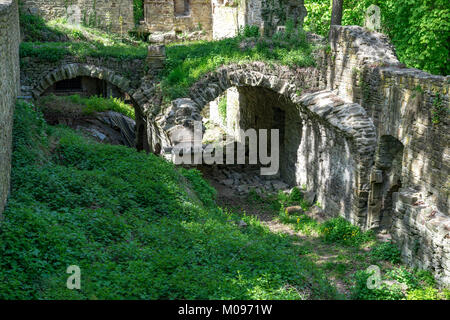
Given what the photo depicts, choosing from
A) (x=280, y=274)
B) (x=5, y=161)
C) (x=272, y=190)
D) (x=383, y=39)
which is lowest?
(x=272, y=190)

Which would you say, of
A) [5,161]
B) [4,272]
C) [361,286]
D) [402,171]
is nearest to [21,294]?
[4,272]

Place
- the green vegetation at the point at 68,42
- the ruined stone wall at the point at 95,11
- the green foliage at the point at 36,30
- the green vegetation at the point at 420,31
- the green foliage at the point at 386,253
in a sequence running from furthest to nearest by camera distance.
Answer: the ruined stone wall at the point at 95,11, the green foliage at the point at 36,30, the green vegetation at the point at 420,31, the green vegetation at the point at 68,42, the green foliage at the point at 386,253

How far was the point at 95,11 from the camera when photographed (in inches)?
923

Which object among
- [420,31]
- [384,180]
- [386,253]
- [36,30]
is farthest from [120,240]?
[36,30]

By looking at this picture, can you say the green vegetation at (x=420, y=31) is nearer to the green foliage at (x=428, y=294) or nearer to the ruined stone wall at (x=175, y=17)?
the green foliage at (x=428, y=294)

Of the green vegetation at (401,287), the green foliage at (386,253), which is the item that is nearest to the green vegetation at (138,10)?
the green foliage at (386,253)

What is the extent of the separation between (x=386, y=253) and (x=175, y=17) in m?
18.4

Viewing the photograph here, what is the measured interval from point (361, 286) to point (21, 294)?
564cm

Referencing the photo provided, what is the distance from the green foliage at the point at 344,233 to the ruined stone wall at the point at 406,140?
0.40 metres

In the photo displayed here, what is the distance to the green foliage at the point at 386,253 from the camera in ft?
35.7

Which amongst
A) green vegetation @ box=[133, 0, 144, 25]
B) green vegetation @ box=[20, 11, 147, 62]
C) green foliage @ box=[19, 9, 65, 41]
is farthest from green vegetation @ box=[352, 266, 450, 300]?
green vegetation @ box=[133, 0, 144, 25]

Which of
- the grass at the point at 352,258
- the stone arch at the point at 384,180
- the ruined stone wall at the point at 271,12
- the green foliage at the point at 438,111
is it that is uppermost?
the ruined stone wall at the point at 271,12

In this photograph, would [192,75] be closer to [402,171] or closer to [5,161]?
[402,171]

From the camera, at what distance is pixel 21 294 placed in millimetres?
5938
